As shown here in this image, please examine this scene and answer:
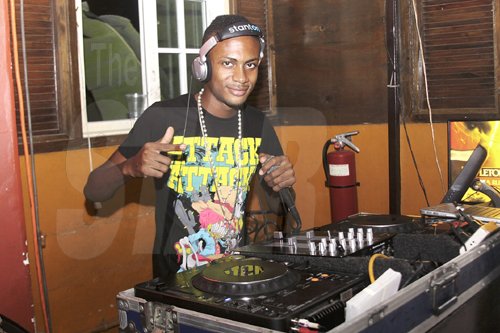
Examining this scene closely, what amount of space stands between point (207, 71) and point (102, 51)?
4.52 feet

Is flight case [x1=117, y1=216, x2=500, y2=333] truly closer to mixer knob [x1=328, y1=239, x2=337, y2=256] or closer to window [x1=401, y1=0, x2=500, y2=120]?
mixer knob [x1=328, y1=239, x2=337, y2=256]

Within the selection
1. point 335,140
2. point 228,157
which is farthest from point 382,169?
point 228,157

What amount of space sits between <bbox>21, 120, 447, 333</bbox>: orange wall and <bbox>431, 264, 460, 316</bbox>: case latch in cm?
217

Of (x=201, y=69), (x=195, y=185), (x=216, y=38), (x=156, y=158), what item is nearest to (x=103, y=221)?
(x=195, y=185)

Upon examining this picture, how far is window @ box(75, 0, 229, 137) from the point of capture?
10.3 ft

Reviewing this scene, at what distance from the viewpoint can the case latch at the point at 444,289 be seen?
1.23 meters

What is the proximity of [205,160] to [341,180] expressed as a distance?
1930 mm

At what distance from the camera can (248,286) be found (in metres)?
1.15

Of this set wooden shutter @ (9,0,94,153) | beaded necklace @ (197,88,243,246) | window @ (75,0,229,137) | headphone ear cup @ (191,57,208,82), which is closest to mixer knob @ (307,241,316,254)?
beaded necklace @ (197,88,243,246)

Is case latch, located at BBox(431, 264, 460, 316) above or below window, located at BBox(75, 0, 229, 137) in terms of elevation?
below

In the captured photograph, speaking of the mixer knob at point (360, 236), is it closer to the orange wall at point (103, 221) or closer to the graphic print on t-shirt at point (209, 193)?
the graphic print on t-shirt at point (209, 193)

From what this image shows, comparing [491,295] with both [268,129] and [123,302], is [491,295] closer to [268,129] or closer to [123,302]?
[123,302]

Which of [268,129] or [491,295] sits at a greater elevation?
[268,129]

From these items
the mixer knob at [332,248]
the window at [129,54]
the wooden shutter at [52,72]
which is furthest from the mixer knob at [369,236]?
the window at [129,54]
